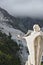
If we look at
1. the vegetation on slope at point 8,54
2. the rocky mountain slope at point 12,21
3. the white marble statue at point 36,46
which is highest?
the rocky mountain slope at point 12,21

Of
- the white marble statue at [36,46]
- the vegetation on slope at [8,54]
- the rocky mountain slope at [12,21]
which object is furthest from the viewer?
the rocky mountain slope at [12,21]

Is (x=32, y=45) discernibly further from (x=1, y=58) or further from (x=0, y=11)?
(x=0, y=11)

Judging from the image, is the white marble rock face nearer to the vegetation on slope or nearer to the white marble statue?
the white marble statue

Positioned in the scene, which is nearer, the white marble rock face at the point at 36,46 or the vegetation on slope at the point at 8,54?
the white marble rock face at the point at 36,46

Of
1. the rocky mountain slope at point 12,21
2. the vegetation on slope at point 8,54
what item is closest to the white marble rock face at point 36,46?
the vegetation on slope at point 8,54

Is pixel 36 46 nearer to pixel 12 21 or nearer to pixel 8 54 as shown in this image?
pixel 8 54

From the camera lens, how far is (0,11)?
110812 mm

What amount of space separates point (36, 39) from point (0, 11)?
104765 mm

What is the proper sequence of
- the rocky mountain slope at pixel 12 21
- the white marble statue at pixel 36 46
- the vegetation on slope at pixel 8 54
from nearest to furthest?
the white marble statue at pixel 36 46
the vegetation on slope at pixel 8 54
the rocky mountain slope at pixel 12 21

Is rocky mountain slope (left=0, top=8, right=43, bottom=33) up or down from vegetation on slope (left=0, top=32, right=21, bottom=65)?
up

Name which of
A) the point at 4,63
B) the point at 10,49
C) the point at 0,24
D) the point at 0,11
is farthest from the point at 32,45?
the point at 0,11

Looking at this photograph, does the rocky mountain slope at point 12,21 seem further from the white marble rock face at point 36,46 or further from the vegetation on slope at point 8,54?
the white marble rock face at point 36,46

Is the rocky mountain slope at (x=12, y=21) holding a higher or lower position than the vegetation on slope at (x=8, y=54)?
higher

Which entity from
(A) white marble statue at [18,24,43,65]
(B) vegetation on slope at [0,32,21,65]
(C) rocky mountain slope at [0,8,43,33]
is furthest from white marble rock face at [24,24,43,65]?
(C) rocky mountain slope at [0,8,43,33]
